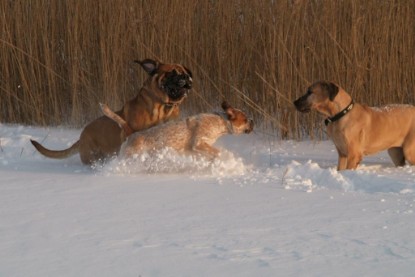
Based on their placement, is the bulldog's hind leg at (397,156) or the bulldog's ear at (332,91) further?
the bulldog's hind leg at (397,156)

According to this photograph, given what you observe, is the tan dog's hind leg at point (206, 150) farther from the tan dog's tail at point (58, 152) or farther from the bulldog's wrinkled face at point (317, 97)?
the tan dog's tail at point (58, 152)

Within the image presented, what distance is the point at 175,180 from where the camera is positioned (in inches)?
211

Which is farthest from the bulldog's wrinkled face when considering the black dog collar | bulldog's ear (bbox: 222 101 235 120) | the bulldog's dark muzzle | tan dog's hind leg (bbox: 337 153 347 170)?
the bulldog's dark muzzle

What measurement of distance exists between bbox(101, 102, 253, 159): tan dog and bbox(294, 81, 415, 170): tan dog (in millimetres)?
629

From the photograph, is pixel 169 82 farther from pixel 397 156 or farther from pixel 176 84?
pixel 397 156

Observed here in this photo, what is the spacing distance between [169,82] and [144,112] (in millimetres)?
381

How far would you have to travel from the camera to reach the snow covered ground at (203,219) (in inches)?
126

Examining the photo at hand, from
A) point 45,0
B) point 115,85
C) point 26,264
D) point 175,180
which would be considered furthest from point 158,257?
point 45,0

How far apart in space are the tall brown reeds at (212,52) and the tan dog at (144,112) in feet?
4.20

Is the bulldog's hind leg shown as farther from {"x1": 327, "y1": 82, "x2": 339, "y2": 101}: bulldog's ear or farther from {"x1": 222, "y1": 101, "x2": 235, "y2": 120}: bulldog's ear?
{"x1": 222, "y1": 101, "x2": 235, "y2": 120}: bulldog's ear

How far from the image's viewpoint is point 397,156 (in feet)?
21.4

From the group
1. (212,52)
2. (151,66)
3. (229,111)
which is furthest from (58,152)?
(212,52)

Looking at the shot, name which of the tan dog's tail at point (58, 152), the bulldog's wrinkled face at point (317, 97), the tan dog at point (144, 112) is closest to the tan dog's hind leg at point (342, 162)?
the bulldog's wrinkled face at point (317, 97)

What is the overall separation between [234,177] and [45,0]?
4296mm
